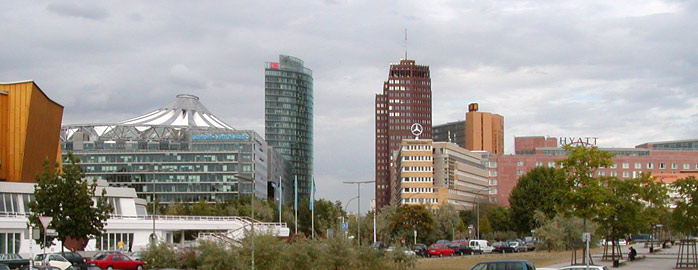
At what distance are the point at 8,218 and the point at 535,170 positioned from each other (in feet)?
228

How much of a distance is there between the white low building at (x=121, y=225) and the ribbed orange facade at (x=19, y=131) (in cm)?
581

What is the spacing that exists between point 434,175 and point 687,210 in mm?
117733

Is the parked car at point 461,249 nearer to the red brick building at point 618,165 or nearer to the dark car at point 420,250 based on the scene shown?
the dark car at point 420,250

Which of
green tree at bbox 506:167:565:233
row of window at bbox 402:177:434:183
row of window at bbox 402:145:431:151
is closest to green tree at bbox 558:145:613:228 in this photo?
green tree at bbox 506:167:565:233

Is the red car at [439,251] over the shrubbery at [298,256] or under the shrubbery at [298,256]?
under

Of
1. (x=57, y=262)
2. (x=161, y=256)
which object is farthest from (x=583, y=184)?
(x=57, y=262)

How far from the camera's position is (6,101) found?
82125mm

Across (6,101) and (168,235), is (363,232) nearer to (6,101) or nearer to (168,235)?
(168,235)

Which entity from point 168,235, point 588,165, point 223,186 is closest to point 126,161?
point 223,186

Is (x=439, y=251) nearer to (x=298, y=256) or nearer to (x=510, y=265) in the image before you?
(x=298, y=256)

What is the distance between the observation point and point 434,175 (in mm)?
167500

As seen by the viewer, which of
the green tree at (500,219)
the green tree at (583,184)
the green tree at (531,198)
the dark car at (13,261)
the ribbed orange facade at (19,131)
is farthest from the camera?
the green tree at (500,219)

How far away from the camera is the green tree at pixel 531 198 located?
106812 mm

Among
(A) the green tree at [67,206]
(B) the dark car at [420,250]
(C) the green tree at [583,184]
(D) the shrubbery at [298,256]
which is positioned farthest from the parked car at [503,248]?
(A) the green tree at [67,206]
